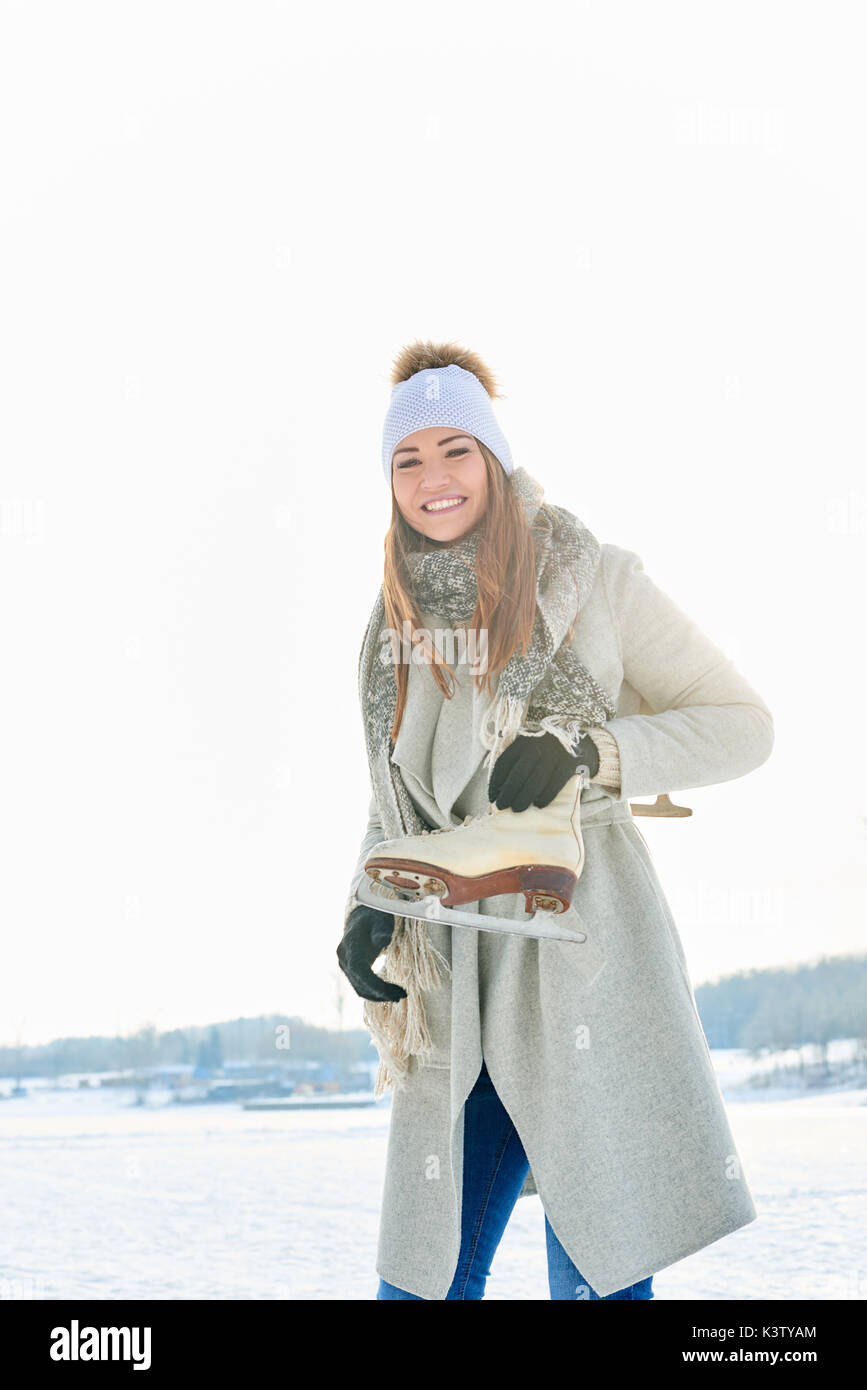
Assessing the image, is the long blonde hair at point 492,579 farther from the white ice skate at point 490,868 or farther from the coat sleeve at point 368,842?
the white ice skate at point 490,868

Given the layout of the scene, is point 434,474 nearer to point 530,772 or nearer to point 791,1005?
point 530,772

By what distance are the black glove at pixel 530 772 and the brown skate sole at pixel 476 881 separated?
0.24 ft

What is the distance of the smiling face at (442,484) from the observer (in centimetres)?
129

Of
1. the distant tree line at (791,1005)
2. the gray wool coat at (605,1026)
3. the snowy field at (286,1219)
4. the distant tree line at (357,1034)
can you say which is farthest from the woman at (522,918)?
the distant tree line at (791,1005)

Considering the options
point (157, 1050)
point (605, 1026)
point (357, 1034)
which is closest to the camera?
point (605, 1026)

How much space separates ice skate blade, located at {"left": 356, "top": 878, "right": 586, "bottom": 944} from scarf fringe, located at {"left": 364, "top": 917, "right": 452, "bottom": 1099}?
0.17 metres

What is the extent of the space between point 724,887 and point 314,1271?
15.2 meters

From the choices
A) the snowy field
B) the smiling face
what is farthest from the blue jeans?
the snowy field

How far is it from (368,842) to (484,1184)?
0.40 meters

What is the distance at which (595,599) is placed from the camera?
1.25m

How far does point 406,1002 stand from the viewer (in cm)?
120

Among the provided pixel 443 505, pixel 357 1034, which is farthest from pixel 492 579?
pixel 357 1034

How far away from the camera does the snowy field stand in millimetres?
2852
